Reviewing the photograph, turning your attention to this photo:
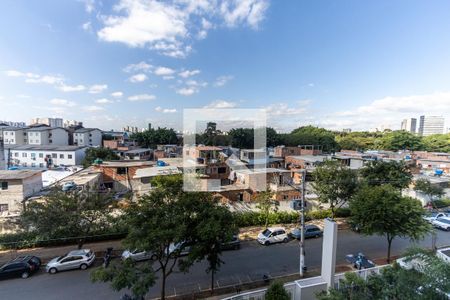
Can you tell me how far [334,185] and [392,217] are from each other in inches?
201

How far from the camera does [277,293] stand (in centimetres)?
664

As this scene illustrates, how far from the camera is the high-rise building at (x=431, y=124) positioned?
301 feet

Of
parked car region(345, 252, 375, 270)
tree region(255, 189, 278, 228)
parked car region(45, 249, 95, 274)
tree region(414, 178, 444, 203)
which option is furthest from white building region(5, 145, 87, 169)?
tree region(414, 178, 444, 203)

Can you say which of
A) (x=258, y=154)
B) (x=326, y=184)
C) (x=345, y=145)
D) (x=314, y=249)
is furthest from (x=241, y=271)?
(x=345, y=145)

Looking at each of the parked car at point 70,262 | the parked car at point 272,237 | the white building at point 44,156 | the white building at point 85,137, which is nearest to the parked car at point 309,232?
the parked car at point 272,237

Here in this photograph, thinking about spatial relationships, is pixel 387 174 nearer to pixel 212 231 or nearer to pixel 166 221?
pixel 212 231

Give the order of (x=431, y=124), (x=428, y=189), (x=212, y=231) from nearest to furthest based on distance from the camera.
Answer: (x=212, y=231)
(x=428, y=189)
(x=431, y=124)

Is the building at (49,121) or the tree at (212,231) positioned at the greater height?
the building at (49,121)

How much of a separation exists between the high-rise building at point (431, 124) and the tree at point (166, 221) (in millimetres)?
113780

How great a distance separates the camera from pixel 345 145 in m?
55.5

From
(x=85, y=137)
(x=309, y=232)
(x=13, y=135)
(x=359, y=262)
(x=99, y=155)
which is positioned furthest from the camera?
(x=85, y=137)

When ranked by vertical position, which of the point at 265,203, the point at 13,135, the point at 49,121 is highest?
the point at 49,121

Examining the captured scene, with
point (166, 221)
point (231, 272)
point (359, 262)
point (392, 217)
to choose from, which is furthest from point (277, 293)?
point (392, 217)

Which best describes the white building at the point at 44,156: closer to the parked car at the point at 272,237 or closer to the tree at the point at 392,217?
the parked car at the point at 272,237
